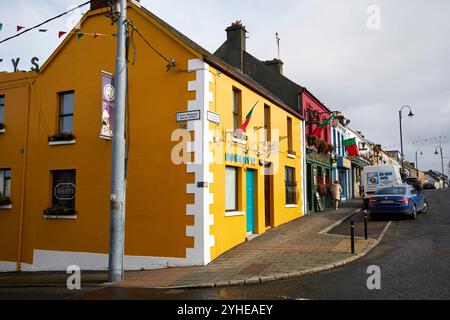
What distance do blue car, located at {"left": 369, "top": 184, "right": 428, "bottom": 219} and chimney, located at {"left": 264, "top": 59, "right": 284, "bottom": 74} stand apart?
10514 mm

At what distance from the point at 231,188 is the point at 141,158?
3.03m

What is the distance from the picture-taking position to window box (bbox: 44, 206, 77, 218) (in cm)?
1334

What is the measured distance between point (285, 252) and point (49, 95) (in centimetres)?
979

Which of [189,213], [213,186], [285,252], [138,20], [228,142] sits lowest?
[285,252]

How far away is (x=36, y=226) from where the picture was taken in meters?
14.0

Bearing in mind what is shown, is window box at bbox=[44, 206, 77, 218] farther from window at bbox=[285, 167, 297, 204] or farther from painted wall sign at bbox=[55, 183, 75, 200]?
window at bbox=[285, 167, 297, 204]

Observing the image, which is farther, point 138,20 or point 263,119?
point 263,119

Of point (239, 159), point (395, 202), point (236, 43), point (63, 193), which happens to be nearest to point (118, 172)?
point (239, 159)

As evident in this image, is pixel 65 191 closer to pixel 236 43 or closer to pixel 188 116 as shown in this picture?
pixel 188 116

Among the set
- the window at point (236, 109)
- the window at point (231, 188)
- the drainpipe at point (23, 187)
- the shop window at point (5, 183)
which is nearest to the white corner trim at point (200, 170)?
the window at point (231, 188)

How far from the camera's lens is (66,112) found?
14.3 meters

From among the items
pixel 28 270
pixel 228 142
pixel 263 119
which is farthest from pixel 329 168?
pixel 28 270
